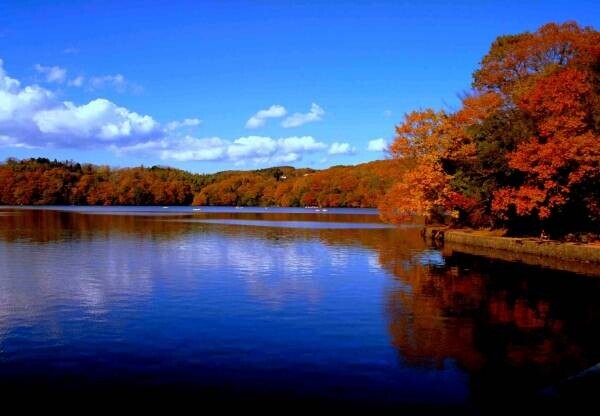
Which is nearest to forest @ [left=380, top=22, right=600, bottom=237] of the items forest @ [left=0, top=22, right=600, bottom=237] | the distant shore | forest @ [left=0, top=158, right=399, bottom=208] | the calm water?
forest @ [left=0, top=22, right=600, bottom=237]

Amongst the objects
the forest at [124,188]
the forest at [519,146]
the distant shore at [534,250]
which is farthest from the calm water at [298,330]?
the forest at [124,188]

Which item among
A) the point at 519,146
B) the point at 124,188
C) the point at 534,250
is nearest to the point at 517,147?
the point at 519,146

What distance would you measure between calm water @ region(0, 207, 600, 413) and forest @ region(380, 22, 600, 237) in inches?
310

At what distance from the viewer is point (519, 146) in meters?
34.9

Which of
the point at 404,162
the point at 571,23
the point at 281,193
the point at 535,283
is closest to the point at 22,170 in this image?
the point at 281,193

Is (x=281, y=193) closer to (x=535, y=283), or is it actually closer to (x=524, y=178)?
A: (x=524, y=178)

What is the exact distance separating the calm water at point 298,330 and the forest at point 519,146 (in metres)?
7.88

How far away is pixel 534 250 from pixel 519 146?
23.6 feet

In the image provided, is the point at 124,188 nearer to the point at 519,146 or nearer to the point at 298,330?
the point at 519,146

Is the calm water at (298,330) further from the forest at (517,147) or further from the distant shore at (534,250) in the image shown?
the forest at (517,147)

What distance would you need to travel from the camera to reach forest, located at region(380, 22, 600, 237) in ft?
111

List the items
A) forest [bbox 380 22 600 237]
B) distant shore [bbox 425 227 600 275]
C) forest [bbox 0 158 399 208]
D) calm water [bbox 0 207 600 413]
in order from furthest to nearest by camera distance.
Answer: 1. forest [bbox 0 158 399 208]
2. forest [bbox 380 22 600 237]
3. distant shore [bbox 425 227 600 275]
4. calm water [bbox 0 207 600 413]

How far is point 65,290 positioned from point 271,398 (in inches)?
542

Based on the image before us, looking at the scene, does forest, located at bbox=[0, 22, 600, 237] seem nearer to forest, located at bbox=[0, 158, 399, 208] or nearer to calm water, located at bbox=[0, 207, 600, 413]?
calm water, located at bbox=[0, 207, 600, 413]
